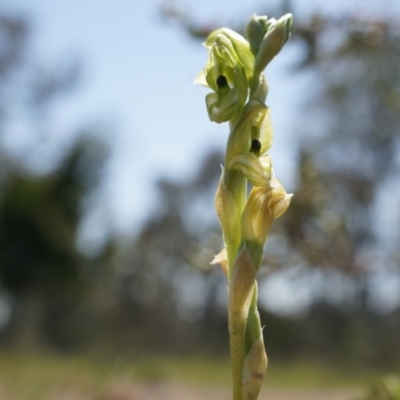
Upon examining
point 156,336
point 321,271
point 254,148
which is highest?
point 156,336

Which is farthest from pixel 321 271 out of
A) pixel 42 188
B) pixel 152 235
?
pixel 42 188

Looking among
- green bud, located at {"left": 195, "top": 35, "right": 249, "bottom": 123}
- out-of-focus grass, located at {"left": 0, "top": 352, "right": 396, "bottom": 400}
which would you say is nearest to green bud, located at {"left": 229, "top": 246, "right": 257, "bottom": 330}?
green bud, located at {"left": 195, "top": 35, "right": 249, "bottom": 123}

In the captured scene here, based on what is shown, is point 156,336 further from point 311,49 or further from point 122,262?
point 311,49

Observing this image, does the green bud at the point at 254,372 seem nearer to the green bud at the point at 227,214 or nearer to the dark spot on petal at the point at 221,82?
the green bud at the point at 227,214

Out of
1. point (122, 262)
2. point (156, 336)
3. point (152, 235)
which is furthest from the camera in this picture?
point (156, 336)

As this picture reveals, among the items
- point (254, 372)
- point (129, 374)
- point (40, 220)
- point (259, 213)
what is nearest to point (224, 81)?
point (259, 213)

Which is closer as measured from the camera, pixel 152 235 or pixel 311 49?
pixel 311 49

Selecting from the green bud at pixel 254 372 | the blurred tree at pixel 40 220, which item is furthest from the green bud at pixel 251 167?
the blurred tree at pixel 40 220
